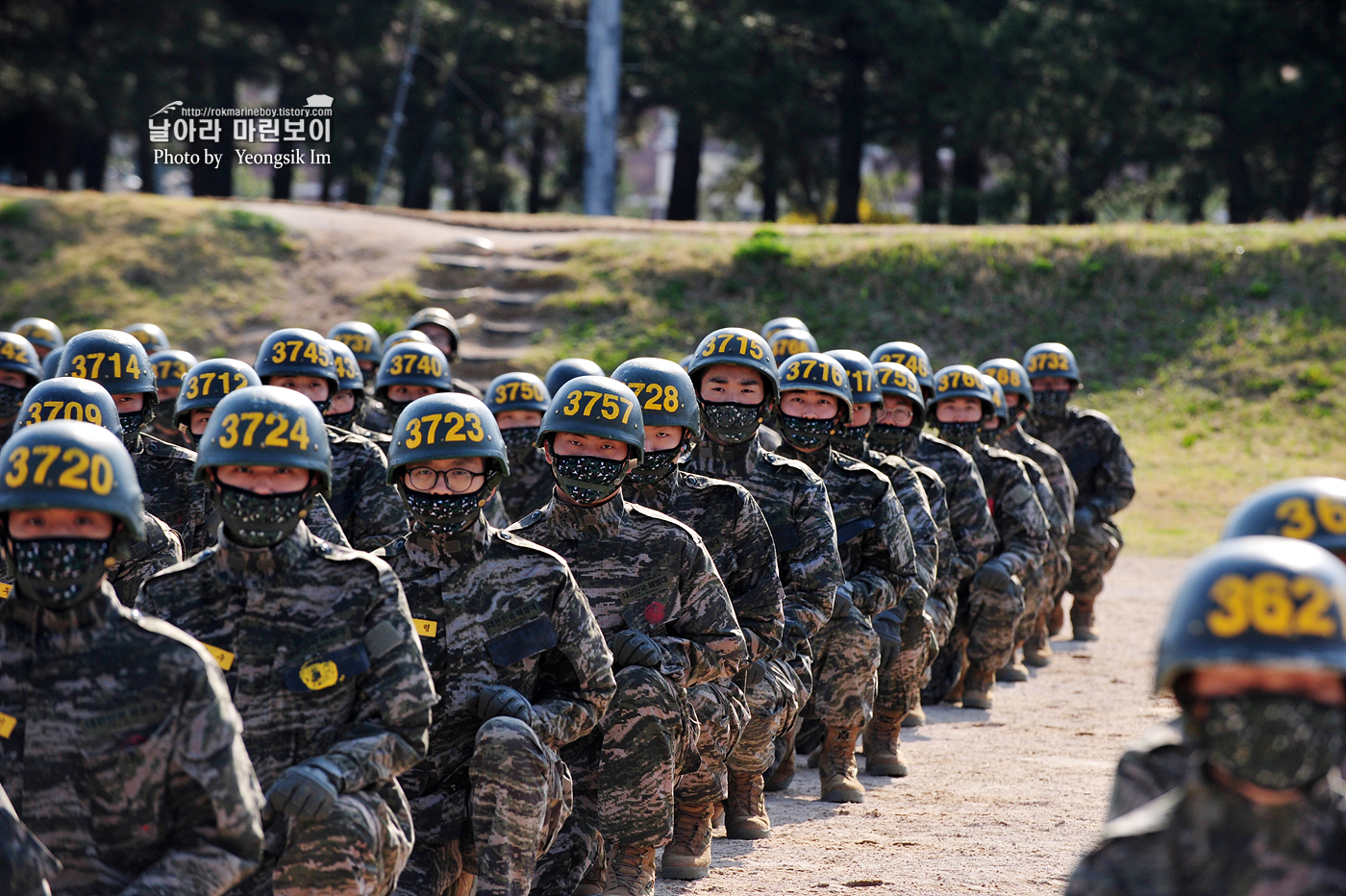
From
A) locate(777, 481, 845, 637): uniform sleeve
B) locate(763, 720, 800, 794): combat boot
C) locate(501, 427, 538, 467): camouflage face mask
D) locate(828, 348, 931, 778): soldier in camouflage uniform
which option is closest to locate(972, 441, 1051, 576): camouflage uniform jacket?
locate(828, 348, 931, 778): soldier in camouflage uniform

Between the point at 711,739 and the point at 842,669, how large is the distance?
1985mm

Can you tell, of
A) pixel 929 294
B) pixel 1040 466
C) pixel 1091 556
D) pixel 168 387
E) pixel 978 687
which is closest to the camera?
pixel 168 387

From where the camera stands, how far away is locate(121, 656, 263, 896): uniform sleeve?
456 centimetres

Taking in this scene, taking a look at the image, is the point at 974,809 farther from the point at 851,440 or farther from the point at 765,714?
the point at 851,440

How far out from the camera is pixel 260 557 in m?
5.65

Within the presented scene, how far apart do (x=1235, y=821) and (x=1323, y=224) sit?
3136 centimetres

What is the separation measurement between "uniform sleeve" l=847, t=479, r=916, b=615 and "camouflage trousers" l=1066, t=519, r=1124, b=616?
678 cm

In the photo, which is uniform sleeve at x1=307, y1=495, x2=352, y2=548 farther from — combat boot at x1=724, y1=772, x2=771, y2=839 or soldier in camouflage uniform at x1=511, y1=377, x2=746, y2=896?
combat boot at x1=724, y1=772, x2=771, y2=839

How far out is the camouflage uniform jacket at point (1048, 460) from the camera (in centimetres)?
1574

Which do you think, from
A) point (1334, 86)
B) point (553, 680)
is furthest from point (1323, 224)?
point (553, 680)

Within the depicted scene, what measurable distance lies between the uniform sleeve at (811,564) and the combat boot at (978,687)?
4.40 metres

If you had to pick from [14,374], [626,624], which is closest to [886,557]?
[626,624]

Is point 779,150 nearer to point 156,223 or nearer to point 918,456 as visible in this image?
point 156,223

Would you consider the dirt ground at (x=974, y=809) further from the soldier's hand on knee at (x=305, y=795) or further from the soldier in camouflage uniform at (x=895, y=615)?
the soldier's hand on knee at (x=305, y=795)
